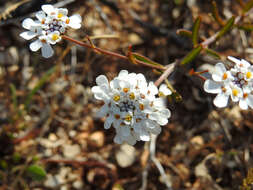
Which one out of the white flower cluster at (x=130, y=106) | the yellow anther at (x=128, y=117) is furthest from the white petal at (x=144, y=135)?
the yellow anther at (x=128, y=117)

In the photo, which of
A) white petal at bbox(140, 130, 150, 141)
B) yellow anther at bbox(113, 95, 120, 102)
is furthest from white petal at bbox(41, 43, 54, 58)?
white petal at bbox(140, 130, 150, 141)

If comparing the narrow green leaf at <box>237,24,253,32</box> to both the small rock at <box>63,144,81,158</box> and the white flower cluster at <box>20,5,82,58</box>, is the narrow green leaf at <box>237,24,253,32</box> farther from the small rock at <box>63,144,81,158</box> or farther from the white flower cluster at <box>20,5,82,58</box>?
the small rock at <box>63,144,81,158</box>

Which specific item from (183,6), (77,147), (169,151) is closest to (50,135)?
(77,147)

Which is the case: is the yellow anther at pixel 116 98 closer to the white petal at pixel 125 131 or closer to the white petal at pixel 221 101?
the white petal at pixel 125 131

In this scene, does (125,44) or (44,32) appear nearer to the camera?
(44,32)

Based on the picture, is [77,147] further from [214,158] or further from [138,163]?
[214,158]

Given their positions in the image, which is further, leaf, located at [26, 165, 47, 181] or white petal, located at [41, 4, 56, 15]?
leaf, located at [26, 165, 47, 181]

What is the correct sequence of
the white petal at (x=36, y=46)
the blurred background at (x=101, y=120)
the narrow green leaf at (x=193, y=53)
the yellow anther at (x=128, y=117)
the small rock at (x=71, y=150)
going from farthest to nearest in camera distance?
the small rock at (x=71, y=150)
the blurred background at (x=101, y=120)
the narrow green leaf at (x=193, y=53)
the white petal at (x=36, y=46)
the yellow anther at (x=128, y=117)
